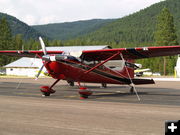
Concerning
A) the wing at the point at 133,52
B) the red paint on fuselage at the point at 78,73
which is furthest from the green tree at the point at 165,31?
the wing at the point at 133,52

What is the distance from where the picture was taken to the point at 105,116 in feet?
26.8

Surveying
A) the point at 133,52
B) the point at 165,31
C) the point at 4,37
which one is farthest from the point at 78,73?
the point at 4,37

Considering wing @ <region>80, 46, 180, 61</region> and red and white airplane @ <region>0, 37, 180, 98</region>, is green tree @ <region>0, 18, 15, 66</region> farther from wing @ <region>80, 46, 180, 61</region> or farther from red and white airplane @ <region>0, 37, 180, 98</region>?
wing @ <region>80, 46, 180, 61</region>

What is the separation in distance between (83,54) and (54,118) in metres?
8.28

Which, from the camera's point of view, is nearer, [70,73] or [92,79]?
[70,73]

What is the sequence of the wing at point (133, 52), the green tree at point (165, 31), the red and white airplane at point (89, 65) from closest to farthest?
the red and white airplane at point (89, 65) < the wing at point (133, 52) < the green tree at point (165, 31)

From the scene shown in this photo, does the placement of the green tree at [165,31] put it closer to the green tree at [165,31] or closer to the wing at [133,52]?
the green tree at [165,31]

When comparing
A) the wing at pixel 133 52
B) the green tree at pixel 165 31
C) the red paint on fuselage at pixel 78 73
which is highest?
the green tree at pixel 165 31

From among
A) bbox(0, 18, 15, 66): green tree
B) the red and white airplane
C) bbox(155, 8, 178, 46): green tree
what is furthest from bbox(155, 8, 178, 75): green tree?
the red and white airplane

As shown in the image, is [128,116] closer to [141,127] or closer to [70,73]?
[141,127]

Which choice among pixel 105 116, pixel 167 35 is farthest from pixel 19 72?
pixel 105 116

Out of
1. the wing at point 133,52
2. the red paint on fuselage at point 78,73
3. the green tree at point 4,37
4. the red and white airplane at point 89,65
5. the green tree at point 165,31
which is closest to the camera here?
the red and white airplane at point 89,65

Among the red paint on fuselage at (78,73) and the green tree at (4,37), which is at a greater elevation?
the green tree at (4,37)

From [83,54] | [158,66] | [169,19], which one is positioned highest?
[169,19]
